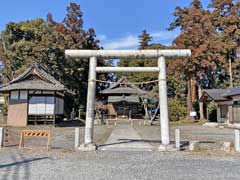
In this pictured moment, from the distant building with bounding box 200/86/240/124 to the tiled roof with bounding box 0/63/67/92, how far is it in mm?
16920

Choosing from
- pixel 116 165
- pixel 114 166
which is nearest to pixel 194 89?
pixel 116 165

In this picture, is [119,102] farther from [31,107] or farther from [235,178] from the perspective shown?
[235,178]

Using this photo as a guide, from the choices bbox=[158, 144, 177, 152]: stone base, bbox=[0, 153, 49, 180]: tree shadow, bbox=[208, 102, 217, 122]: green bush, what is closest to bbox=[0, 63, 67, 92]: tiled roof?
bbox=[158, 144, 177, 152]: stone base

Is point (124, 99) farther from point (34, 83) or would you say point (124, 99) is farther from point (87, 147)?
point (87, 147)

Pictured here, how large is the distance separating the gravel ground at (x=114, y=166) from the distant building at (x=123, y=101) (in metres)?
32.0

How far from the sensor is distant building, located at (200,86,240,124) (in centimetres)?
2755

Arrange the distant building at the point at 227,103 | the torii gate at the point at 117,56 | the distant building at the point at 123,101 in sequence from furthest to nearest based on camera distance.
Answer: the distant building at the point at 123,101, the distant building at the point at 227,103, the torii gate at the point at 117,56

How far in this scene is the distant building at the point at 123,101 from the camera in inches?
1646

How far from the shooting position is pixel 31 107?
24.8 meters

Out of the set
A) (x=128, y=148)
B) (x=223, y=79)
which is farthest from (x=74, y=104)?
(x=128, y=148)

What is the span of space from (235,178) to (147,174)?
1973 mm

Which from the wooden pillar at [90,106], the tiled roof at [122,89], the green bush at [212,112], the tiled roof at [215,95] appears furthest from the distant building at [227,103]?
the wooden pillar at [90,106]

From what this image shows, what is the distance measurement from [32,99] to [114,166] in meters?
19.2

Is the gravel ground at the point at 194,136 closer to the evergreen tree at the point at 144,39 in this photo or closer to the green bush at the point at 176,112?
the green bush at the point at 176,112
